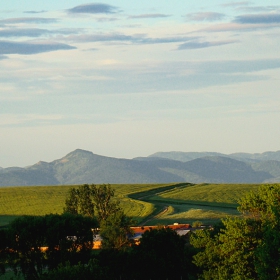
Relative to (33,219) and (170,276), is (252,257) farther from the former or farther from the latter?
(33,219)

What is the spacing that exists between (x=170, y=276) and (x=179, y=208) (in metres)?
84.4

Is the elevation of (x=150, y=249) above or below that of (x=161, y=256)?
above

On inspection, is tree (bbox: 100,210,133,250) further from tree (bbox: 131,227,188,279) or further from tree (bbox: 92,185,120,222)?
tree (bbox: 92,185,120,222)

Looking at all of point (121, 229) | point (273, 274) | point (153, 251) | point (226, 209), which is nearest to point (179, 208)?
point (226, 209)

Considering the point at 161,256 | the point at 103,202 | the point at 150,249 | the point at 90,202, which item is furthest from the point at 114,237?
the point at 103,202

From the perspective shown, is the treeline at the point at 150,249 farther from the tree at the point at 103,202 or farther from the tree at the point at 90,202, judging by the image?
the tree at the point at 90,202

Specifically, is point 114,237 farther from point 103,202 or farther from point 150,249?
point 103,202

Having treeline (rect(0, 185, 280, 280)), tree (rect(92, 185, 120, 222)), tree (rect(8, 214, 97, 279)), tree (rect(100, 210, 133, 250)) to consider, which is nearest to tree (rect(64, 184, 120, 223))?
tree (rect(92, 185, 120, 222))

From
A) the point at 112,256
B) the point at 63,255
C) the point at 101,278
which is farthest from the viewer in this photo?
the point at 63,255

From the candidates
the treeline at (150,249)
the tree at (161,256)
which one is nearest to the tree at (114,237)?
the treeline at (150,249)

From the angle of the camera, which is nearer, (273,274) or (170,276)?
(273,274)

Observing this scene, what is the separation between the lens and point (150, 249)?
8862 cm

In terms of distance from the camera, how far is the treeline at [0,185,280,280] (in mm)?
66812

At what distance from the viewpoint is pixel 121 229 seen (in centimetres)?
9812
